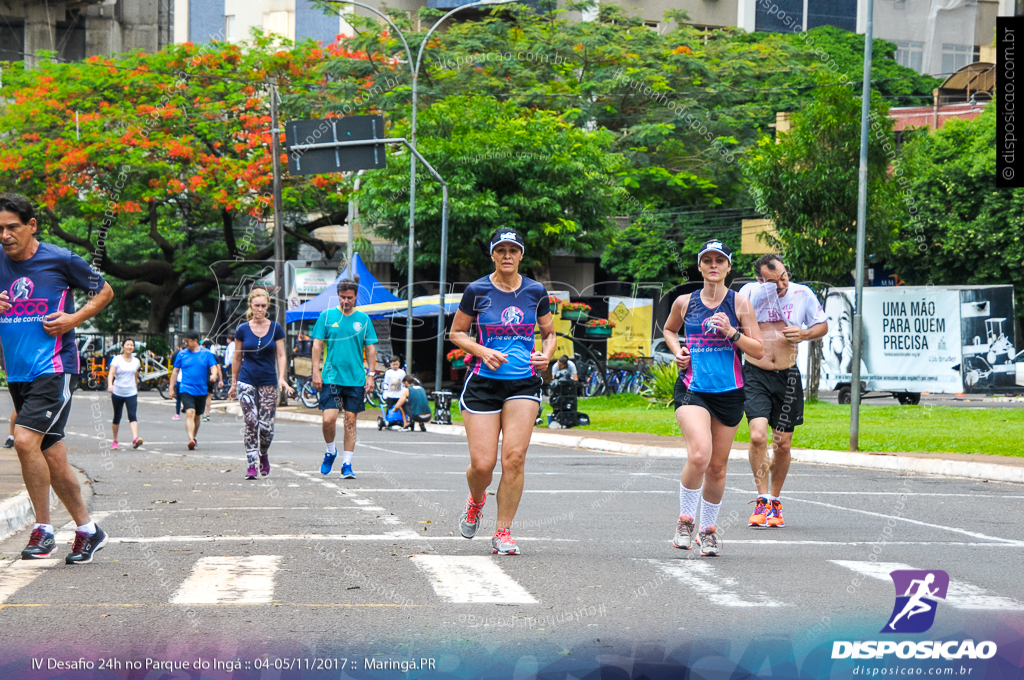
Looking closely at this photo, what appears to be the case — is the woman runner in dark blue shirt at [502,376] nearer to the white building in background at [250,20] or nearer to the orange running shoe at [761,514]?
the orange running shoe at [761,514]

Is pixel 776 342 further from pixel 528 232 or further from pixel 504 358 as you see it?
pixel 528 232

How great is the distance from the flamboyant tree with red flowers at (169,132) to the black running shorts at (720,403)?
3262 cm

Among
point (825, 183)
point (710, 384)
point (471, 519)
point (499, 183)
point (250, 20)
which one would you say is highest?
point (250, 20)

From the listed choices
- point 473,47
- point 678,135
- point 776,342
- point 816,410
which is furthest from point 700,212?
point 776,342

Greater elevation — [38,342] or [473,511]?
[38,342]

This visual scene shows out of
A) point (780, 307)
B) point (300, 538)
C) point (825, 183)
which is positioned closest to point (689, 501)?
point (780, 307)

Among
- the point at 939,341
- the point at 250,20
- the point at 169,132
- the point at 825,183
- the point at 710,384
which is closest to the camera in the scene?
the point at 710,384

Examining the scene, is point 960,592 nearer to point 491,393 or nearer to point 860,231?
point 491,393

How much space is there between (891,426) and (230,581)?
17.3 m

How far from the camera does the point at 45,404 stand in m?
7.14

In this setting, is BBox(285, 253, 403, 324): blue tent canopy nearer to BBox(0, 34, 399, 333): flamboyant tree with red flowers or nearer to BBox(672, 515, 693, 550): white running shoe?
BBox(0, 34, 399, 333): flamboyant tree with red flowers

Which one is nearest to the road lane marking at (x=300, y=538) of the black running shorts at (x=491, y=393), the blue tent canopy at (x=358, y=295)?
the black running shorts at (x=491, y=393)

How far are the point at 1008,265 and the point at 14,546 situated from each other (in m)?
37.4

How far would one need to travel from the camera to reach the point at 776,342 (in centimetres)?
960
